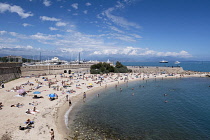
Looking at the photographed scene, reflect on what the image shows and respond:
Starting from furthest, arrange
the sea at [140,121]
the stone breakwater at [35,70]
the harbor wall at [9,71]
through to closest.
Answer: the stone breakwater at [35,70], the harbor wall at [9,71], the sea at [140,121]

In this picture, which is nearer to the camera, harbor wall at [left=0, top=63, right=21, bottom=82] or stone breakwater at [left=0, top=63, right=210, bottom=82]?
harbor wall at [left=0, top=63, right=21, bottom=82]

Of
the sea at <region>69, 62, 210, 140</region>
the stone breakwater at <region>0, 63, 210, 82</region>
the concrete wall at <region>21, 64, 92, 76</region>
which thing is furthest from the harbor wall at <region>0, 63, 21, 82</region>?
the sea at <region>69, 62, 210, 140</region>

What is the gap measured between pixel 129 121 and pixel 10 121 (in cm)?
1252

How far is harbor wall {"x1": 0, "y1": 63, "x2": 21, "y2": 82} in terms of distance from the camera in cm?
3540

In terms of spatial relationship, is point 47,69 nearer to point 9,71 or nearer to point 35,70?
point 35,70

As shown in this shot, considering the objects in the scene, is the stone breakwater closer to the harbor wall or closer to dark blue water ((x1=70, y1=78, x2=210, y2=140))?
the harbor wall

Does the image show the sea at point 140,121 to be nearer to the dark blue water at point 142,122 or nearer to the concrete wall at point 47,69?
the dark blue water at point 142,122

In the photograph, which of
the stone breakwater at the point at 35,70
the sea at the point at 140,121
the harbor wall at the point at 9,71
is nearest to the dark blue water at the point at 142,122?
the sea at the point at 140,121

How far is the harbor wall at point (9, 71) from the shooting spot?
35.4 meters

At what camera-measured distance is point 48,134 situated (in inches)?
490

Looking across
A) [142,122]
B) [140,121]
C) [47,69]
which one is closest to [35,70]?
[47,69]

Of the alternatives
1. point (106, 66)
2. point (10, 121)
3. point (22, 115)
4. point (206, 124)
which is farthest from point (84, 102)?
point (106, 66)

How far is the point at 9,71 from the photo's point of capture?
128 feet

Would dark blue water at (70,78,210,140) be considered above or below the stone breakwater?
below
